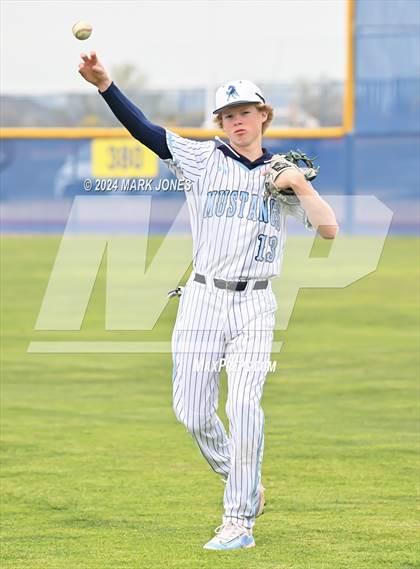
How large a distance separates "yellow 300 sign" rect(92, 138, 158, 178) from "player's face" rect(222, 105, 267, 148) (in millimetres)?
17415

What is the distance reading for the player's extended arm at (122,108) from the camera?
6254 millimetres

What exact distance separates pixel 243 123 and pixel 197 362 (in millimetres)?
1046

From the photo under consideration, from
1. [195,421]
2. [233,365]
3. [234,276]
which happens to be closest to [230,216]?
[234,276]

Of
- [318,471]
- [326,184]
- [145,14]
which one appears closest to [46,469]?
[318,471]

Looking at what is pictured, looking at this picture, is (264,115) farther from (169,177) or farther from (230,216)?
(169,177)

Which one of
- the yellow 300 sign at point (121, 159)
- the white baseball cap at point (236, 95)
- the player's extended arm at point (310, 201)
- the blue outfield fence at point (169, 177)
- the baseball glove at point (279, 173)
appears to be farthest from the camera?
the blue outfield fence at point (169, 177)

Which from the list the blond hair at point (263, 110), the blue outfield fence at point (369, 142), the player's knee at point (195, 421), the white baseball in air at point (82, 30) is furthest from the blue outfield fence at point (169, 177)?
the player's knee at point (195, 421)

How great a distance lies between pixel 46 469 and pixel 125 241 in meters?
14.8

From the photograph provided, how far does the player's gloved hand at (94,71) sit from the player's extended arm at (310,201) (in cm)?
88

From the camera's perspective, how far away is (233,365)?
6.27 meters

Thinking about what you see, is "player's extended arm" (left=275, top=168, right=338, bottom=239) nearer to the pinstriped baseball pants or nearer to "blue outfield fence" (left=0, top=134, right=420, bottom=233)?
the pinstriped baseball pants

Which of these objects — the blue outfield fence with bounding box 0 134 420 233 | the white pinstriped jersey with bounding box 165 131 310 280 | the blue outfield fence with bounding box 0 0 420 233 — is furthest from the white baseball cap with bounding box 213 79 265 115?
the blue outfield fence with bounding box 0 0 420 233

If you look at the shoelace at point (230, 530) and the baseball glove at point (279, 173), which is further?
the shoelace at point (230, 530)

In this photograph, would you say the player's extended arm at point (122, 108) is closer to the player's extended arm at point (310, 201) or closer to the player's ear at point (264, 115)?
the player's ear at point (264, 115)
